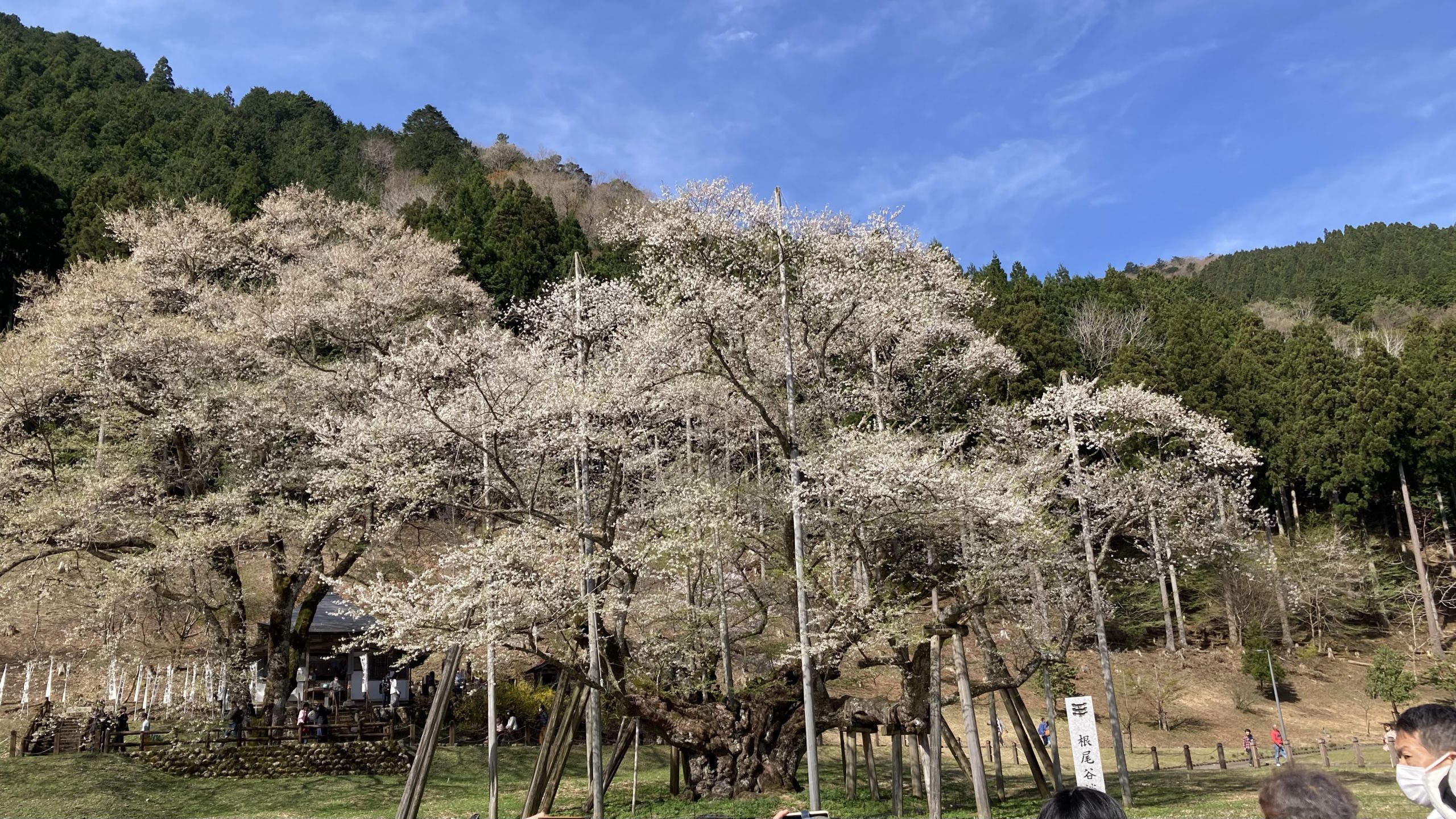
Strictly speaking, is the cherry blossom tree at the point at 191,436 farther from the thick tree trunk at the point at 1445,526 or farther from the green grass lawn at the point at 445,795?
the thick tree trunk at the point at 1445,526

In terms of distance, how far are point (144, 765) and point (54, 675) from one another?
10783 millimetres

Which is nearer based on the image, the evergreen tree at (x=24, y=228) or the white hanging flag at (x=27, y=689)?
the white hanging flag at (x=27, y=689)

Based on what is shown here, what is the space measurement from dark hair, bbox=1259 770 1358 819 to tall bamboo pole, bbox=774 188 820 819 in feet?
30.7

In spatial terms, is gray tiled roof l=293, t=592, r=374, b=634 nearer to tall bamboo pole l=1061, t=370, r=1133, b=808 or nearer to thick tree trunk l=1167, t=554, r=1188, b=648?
tall bamboo pole l=1061, t=370, r=1133, b=808

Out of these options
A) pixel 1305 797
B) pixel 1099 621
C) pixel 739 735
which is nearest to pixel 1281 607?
pixel 1099 621

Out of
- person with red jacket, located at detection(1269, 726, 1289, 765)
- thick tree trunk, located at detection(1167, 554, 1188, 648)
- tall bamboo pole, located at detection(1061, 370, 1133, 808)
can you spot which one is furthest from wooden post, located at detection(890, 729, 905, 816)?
thick tree trunk, located at detection(1167, 554, 1188, 648)

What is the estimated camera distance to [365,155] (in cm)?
5762

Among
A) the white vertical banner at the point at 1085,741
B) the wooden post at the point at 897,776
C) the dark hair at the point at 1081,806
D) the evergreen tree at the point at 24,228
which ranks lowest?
the wooden post at the point at 897,776

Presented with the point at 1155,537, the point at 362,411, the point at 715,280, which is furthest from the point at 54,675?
the point at 1155,537

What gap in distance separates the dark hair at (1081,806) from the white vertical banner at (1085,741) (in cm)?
926

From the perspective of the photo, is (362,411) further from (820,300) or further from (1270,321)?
(1270,321)

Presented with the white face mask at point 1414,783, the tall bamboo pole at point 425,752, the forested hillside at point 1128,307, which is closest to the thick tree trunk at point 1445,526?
the forested hillside at point 1128,307

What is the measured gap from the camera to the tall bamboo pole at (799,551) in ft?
38.5

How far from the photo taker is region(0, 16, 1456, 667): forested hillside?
31906 mm
